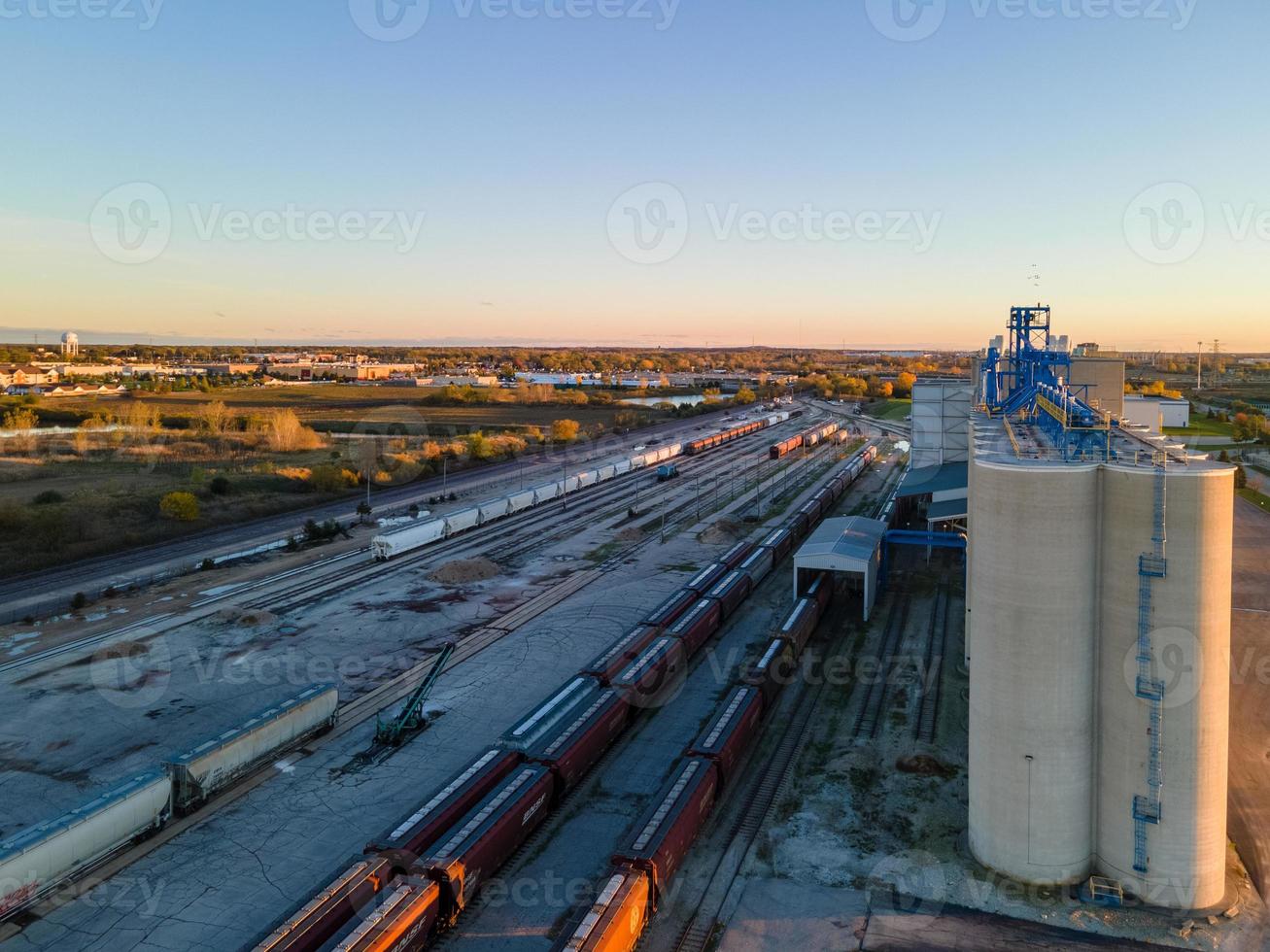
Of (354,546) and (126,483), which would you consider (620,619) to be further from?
(126,483)

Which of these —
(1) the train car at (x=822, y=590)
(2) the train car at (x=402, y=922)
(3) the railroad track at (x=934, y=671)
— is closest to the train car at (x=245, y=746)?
(2) the train car at (x=402, y=922)

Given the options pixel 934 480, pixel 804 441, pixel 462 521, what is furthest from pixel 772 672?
pixel 804 441

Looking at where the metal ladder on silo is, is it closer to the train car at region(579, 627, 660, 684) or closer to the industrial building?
the industrial building

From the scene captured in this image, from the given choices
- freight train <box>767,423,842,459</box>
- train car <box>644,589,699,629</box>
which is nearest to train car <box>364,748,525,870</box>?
train car <box>644,589,699,629</box>

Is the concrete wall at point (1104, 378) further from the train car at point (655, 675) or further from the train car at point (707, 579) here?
the train car at point (655, 675)

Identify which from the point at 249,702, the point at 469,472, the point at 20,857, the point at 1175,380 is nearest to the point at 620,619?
the point at 249,702

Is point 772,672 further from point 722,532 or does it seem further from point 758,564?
point 722,532
